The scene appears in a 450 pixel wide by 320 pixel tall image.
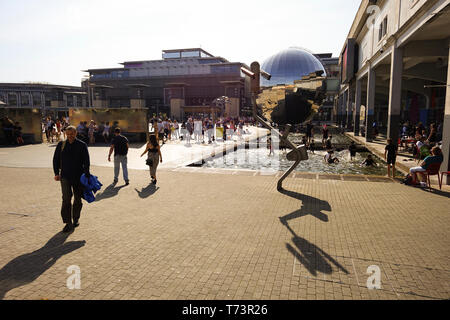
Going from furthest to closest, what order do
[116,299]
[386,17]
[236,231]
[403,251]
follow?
[386,17], [236,231], [403,251], [116,299]

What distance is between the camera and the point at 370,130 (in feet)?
82.6

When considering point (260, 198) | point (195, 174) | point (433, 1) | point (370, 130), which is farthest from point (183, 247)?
point (370, 130)

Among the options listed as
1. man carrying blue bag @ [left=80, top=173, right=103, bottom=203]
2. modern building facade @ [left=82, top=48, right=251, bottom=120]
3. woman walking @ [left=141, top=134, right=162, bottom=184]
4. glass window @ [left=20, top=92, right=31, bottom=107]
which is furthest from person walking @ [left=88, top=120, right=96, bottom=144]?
glass window @ [left=20, top=92, right=31, bottom=107]

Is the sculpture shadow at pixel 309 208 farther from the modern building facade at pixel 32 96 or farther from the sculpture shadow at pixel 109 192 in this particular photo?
the modern building facade at pixel 32 96

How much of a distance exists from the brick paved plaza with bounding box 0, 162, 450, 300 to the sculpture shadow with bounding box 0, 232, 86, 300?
0.05 feet

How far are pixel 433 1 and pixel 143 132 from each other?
17099 millimetres

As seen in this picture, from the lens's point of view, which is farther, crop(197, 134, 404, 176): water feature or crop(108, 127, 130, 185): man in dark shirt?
crop(197, 134, 404, 176): water feature

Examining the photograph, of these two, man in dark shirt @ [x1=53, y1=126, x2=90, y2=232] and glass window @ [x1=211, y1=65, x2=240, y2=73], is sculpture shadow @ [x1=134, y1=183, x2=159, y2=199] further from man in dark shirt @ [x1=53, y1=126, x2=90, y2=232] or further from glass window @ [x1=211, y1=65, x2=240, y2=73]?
glass window @ [x1=211, y1=65, x2=240, y2=73]

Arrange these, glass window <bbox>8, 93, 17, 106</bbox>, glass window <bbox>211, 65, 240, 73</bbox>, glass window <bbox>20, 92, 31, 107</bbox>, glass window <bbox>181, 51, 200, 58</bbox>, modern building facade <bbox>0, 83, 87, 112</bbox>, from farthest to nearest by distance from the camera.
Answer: glass window <bbox>181, 51, 200, 58</bbox> → glass window <bbox>20, 92, 31, 107</bbox> → glass window <bbox>8, 93, 17, 106</bbox> → modern building facade <bbox>0, 83, 87, 112</bbox> → glass window <bbox>211, 65, 240, 73</bbox>

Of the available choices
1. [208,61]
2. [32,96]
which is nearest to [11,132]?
[208,61]

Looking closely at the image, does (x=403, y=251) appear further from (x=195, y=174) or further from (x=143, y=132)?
(x=143, y=132)

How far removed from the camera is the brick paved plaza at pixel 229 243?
13.1ft

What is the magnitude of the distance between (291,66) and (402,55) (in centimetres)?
1288

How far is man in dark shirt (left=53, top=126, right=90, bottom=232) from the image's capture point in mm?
6012
